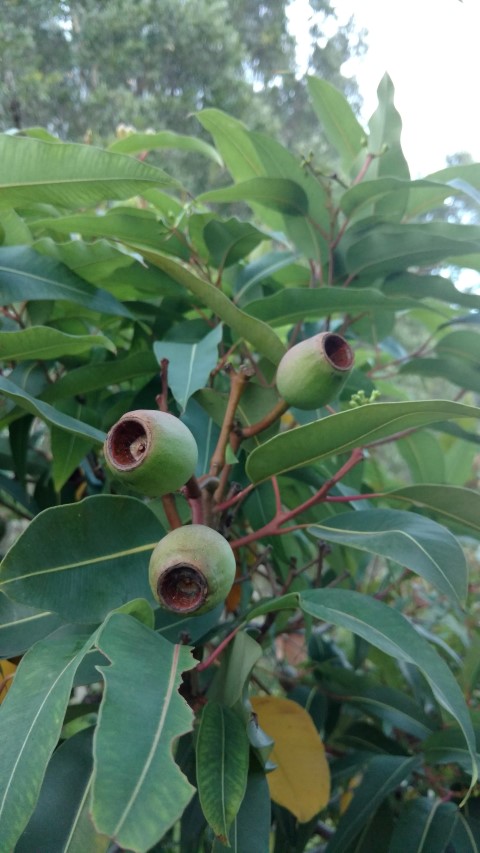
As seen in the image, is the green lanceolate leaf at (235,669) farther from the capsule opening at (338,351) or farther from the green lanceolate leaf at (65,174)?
the green lanceolate leaf at (65,174)

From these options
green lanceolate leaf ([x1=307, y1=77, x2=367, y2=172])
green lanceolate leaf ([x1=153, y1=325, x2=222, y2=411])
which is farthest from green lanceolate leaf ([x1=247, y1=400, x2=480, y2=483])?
green lanceolate leaf ([x1=307, y1=77, x2=367, y2=172])

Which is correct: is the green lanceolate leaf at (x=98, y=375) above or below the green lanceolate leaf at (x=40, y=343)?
below

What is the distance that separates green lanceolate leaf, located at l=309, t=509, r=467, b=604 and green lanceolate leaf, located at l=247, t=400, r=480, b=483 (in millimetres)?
98

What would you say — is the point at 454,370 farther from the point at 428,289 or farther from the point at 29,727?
the point at 29,727

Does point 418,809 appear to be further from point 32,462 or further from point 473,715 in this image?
point 32,462

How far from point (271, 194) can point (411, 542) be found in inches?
22.6

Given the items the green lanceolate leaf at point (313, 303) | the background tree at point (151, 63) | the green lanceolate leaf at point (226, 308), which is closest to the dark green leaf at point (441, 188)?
the green lanceolate leaf at point (313, 303)

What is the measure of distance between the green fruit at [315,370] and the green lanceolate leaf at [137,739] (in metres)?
0.26

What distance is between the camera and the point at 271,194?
0.97 meters

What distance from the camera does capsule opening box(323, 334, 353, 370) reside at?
0.64 m

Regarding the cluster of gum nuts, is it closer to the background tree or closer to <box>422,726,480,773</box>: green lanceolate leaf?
<box>422,726,480,773</box>: green lanceolate leaf

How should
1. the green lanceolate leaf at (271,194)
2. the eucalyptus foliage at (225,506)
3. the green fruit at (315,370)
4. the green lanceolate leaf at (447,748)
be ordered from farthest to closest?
the green lanceolate leaf at (271,194) → the green lanceolate leaf at (447,748) → the green fruit at (315,370) → the eucalyptus foliage at (225,506)

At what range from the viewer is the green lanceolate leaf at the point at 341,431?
1.90ft

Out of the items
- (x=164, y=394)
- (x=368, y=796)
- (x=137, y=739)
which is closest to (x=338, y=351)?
(x=164, y=394)
